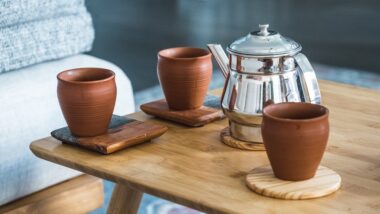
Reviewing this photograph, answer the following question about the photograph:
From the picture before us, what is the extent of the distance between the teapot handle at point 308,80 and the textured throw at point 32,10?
68 cm

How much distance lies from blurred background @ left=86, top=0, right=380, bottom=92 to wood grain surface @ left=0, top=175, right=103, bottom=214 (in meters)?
1.33

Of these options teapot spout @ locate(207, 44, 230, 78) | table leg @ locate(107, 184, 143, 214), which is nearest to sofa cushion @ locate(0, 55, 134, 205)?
table leg @ locate(107, 184, 143, 214)

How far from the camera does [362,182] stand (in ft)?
3.20

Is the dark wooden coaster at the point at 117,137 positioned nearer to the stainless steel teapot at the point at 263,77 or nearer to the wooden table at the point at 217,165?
the wooden table at the point at 217,165

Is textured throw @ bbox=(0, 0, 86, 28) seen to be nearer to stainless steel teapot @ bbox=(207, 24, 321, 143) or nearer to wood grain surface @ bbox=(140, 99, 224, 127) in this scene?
wood grain surface @ bbox=(140, 99, 224, 127)

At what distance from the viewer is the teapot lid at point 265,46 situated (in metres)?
1.08

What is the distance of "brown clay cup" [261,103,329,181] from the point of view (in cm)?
94

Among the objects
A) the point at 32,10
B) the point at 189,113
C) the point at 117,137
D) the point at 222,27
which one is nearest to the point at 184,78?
the point at 189,113

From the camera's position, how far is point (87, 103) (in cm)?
112

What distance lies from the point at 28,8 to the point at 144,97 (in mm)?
1284

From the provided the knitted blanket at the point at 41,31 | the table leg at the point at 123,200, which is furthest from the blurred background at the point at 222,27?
the table leg at the point at 123,200

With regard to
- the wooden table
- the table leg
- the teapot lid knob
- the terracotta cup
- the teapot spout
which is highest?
the teapot lid knob

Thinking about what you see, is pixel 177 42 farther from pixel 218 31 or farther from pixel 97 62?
pixel 97 62

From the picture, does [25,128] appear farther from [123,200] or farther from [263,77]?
[263,77]
